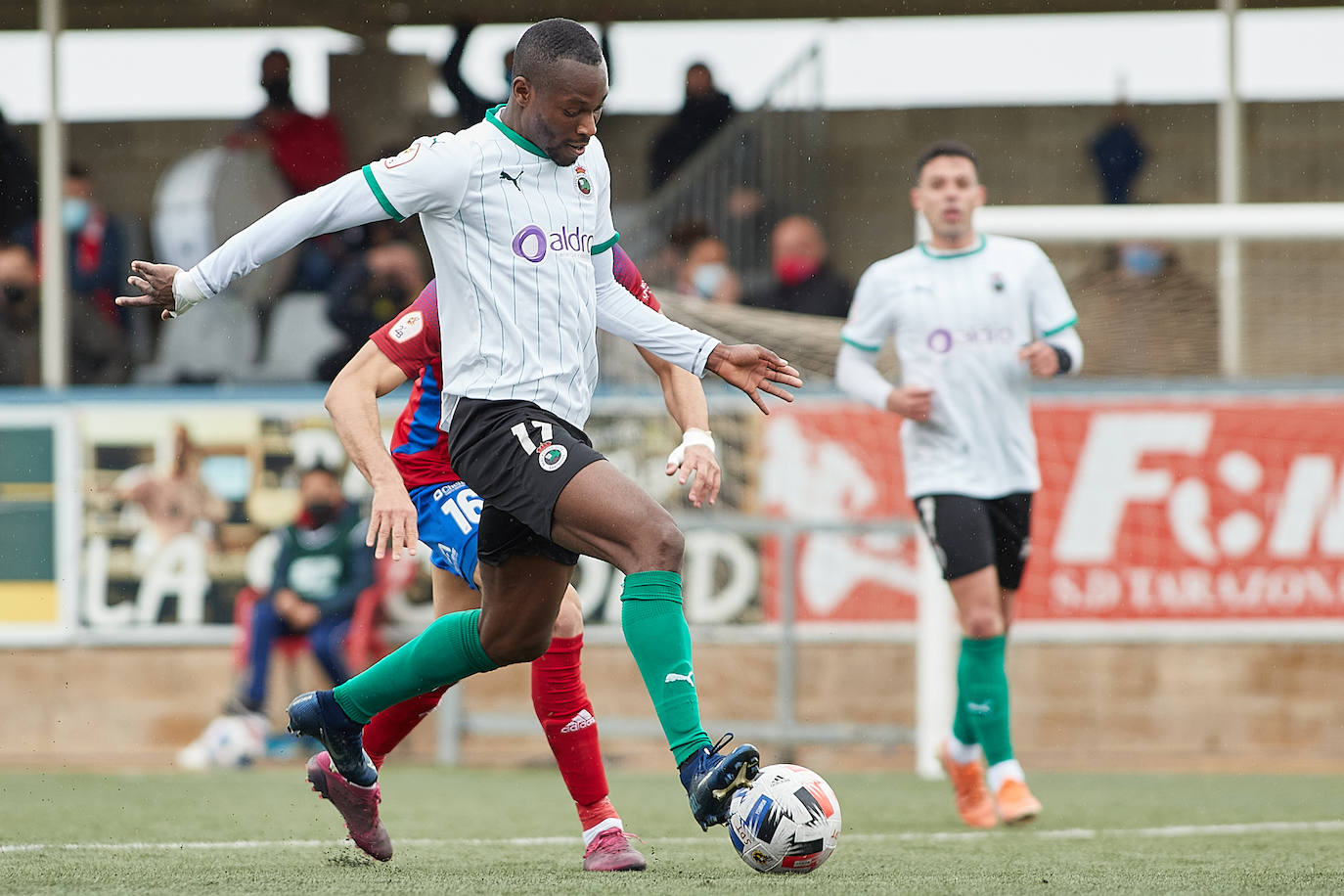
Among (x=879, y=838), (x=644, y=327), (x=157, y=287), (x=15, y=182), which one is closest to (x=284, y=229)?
(x=157, y=287)

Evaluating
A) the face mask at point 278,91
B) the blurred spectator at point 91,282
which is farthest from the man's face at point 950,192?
the blurred spectator at point 91,282

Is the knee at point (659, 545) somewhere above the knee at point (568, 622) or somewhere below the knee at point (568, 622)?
above

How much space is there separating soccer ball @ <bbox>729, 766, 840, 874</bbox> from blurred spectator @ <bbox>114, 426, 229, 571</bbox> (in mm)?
6193

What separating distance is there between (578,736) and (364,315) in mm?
5242

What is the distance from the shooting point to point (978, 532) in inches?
240

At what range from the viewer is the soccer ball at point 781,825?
3746 mm

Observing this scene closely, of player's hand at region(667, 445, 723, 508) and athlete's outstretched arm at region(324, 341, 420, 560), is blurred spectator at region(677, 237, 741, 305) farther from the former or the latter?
player's hand at region(667, 445, 723, 508)

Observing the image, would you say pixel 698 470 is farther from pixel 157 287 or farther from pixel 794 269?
pixel 794 269

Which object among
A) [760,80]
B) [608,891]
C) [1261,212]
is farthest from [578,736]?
[760,80]

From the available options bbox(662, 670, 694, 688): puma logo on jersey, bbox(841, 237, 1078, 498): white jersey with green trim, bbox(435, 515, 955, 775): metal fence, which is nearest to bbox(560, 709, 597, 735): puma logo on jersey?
bbox(662, 670, 694, 688): puma logo on jersey

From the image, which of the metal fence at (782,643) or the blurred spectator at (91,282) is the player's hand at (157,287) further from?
the blurred spectator at (91,282)

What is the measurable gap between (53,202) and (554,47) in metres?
6.96

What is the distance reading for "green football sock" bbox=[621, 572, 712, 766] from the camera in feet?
12.8

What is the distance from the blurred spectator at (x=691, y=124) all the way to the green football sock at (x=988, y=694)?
4788 millimetres
